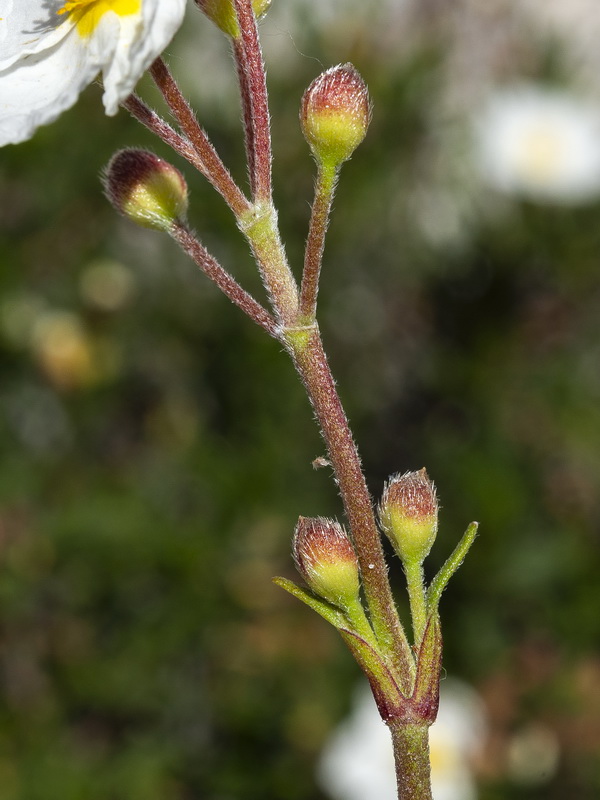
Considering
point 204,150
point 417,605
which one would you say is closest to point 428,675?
point 417,605

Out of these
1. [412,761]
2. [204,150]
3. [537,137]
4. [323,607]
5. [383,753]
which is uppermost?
[204,150]

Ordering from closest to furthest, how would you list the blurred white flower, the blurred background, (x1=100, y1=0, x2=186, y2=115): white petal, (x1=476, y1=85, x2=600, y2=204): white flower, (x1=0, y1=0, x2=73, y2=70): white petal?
(x1=100, y1=0, x2=186, y2=115): white petal
(x1=0, y1=0, x2=73, y2=70): white petal
the blurred white flower
the blurred background
(x1=476, y1=85, x2=600, y2=204): white flower

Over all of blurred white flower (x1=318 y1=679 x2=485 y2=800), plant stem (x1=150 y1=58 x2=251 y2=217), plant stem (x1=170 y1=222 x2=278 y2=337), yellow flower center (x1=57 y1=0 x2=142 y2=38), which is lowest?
blurred white flower (x1=318 y1=679 x2=485 y2=800)

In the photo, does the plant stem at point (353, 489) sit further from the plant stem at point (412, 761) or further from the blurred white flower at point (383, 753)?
the blurred white flower at point (383, 753)

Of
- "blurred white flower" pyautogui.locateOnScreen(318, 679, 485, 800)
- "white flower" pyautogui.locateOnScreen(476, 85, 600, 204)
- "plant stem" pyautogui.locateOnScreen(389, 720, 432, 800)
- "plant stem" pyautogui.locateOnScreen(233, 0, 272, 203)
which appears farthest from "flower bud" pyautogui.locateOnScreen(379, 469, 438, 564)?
"white flower" pyautogui.locateOnScreen(476, 85, 600, 204)

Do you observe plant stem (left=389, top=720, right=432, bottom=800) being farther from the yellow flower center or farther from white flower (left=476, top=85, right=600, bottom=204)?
white flower (left=476, top=85, right=600, bottom=204)

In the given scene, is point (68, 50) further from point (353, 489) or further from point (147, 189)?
point (353, 489)

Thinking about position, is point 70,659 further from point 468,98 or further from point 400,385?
point 468,98
